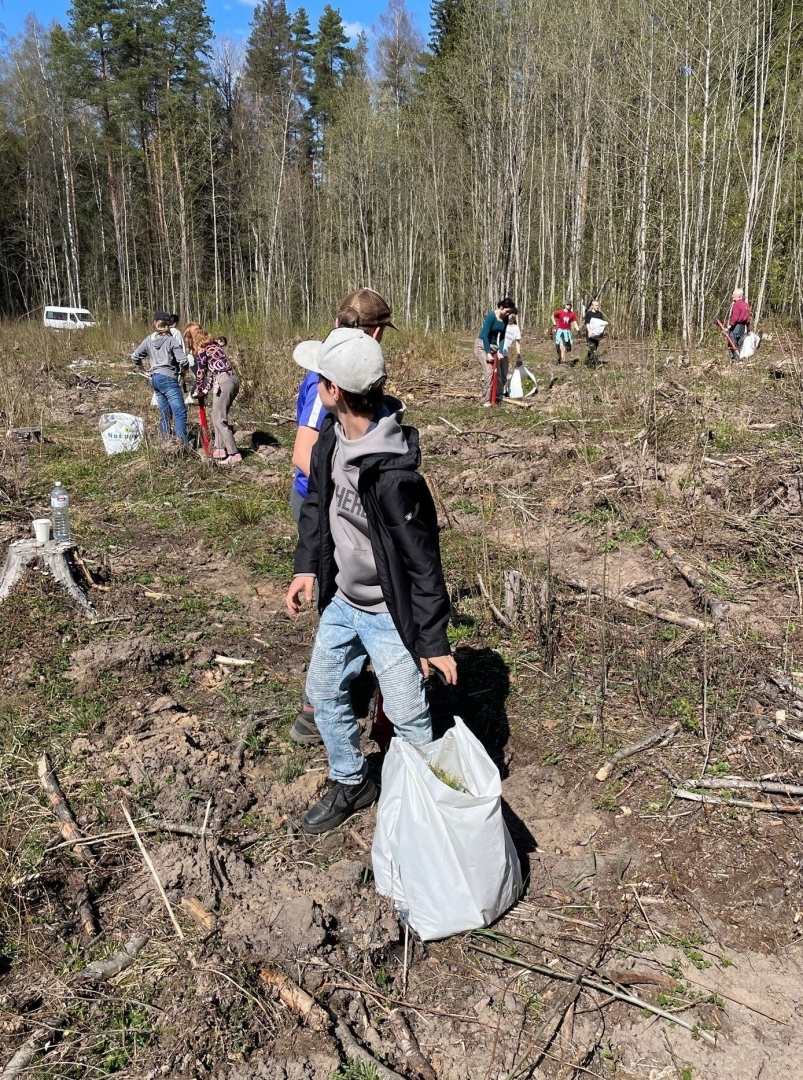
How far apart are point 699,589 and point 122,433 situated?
20.8 ft

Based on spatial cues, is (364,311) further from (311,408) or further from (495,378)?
(495,378)

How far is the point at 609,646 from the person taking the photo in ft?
12.8

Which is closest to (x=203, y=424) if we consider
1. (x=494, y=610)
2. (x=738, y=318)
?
(x=494, y=610)

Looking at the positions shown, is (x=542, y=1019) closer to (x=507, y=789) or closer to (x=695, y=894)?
(x=695, y=894)

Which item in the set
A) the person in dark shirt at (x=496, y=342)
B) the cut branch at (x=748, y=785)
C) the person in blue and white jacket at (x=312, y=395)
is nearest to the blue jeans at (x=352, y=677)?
the person in blue and white jacket at (x=312, y=395)

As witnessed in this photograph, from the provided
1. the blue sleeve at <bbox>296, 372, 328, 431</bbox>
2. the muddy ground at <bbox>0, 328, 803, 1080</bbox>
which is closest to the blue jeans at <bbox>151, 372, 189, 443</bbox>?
the muddy ground at <bbox>0, 328, 803, 1080</bbox>

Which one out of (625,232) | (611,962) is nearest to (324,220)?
(625,232)

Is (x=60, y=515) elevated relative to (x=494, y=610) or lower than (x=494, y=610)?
elevated

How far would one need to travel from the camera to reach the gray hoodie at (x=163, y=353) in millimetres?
8430

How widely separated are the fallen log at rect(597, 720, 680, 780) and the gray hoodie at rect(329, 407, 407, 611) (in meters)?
1.25

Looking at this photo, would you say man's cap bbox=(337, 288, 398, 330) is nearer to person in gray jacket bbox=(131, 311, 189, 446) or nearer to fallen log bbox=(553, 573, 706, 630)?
fallen log bbox=(553, 573, 706, 630)

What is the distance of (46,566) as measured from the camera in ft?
14.8

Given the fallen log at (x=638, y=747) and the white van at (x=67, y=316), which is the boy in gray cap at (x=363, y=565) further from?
the white van at (x=67, y=316)

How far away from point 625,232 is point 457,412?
8840 millimetres
